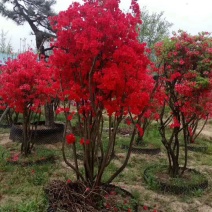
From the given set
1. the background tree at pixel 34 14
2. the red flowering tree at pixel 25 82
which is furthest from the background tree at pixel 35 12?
the red flowering tree at pixel 25 82

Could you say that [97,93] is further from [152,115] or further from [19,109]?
[152,115]

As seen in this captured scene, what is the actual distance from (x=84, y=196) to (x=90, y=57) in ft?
6.24

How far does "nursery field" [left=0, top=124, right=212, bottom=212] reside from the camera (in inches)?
186

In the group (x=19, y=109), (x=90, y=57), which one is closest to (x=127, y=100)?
(x=90, y=57)

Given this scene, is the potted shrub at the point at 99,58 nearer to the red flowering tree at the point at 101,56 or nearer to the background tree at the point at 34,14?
the red flowering tree at the point at 101,56

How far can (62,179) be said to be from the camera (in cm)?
581

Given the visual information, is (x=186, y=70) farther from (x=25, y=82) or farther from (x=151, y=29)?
(x=151, y=29)

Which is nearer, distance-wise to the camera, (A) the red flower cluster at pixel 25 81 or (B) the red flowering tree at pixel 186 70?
(B) the red flowering tree at pixel 186 70

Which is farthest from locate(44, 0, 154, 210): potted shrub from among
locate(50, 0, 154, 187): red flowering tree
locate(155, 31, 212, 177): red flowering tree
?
locate(155, 31, 212, 177): red flowering tree

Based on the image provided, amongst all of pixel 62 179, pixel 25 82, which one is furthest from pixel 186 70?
pixel 25 82

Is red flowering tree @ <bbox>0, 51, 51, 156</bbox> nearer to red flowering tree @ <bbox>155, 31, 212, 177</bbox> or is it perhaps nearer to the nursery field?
the nursery field

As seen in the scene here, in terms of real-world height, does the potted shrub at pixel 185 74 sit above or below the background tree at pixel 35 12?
below

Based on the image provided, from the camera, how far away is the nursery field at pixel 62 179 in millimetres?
4715

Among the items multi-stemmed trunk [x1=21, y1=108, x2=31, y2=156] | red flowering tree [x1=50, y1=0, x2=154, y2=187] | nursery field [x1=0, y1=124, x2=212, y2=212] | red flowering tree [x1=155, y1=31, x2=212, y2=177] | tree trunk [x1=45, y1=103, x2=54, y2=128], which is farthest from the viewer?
tree trunk [x1=45, y1=103, x2=54, y2=128]
